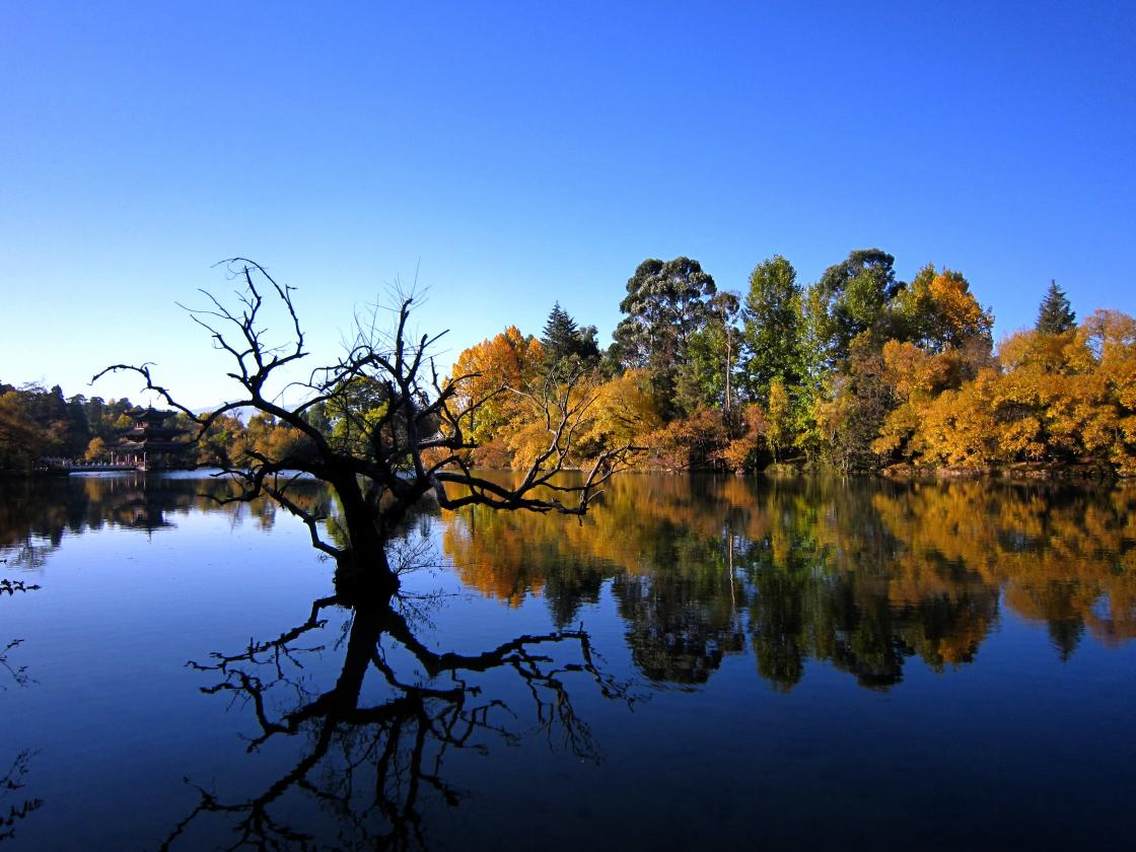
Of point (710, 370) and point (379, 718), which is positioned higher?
point (710, 370)

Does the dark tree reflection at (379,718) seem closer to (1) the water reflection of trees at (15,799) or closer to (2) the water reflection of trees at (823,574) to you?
(1) the water reflection of trees at (15,799)

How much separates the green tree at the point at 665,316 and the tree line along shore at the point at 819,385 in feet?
0.45

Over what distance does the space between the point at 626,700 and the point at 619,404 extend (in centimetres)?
4189

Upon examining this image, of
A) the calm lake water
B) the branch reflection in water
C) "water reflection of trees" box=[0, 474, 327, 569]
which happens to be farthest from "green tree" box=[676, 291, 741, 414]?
the branch reflection in water

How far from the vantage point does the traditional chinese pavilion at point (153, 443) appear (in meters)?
67.8

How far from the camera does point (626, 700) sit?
7.55 m

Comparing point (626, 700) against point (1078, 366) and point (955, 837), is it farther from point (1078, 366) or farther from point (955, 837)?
point (1078, 366)

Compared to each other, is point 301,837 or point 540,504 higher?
point 540,504

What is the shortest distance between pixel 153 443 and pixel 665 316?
46.1 m

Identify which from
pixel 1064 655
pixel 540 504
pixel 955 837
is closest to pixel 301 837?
pixel 955 837

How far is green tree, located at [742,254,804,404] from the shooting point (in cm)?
5206

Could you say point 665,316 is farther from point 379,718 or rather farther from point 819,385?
point 379,718

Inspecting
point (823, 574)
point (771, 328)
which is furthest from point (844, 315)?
point (823, 574)

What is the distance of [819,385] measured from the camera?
4847 centimetres
